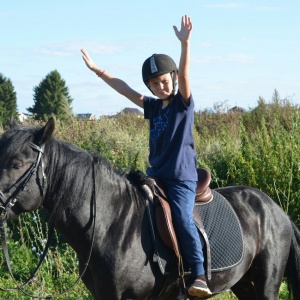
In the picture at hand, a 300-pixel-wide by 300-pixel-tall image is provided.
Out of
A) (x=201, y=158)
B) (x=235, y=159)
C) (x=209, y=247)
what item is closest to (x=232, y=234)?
(x=209, y=247)

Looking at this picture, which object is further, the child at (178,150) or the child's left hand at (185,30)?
the child at (178,150)

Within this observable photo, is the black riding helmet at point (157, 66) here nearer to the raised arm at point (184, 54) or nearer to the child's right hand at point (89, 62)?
the raised arm at point (184, 54)

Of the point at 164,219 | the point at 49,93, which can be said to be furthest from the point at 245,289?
the point at 49,93

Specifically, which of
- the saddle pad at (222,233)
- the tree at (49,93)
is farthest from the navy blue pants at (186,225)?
the tree at (49,93)

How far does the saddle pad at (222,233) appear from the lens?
17.2 ft

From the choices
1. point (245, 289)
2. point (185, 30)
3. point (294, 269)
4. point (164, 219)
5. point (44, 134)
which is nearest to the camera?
point (44, 134)

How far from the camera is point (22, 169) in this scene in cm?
447

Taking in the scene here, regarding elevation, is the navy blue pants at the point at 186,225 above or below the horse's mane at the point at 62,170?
below

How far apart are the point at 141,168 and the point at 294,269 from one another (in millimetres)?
4057

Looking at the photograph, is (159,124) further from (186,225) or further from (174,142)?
(186,225)

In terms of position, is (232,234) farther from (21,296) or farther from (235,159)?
(235,159)

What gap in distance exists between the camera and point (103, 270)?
4.61 metres

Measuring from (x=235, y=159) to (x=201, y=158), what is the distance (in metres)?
1.04

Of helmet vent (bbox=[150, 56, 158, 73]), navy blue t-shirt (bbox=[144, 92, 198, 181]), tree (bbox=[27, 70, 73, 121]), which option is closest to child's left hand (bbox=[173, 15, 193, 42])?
helmet vent (bbox=[150, 56, 158, 73])
